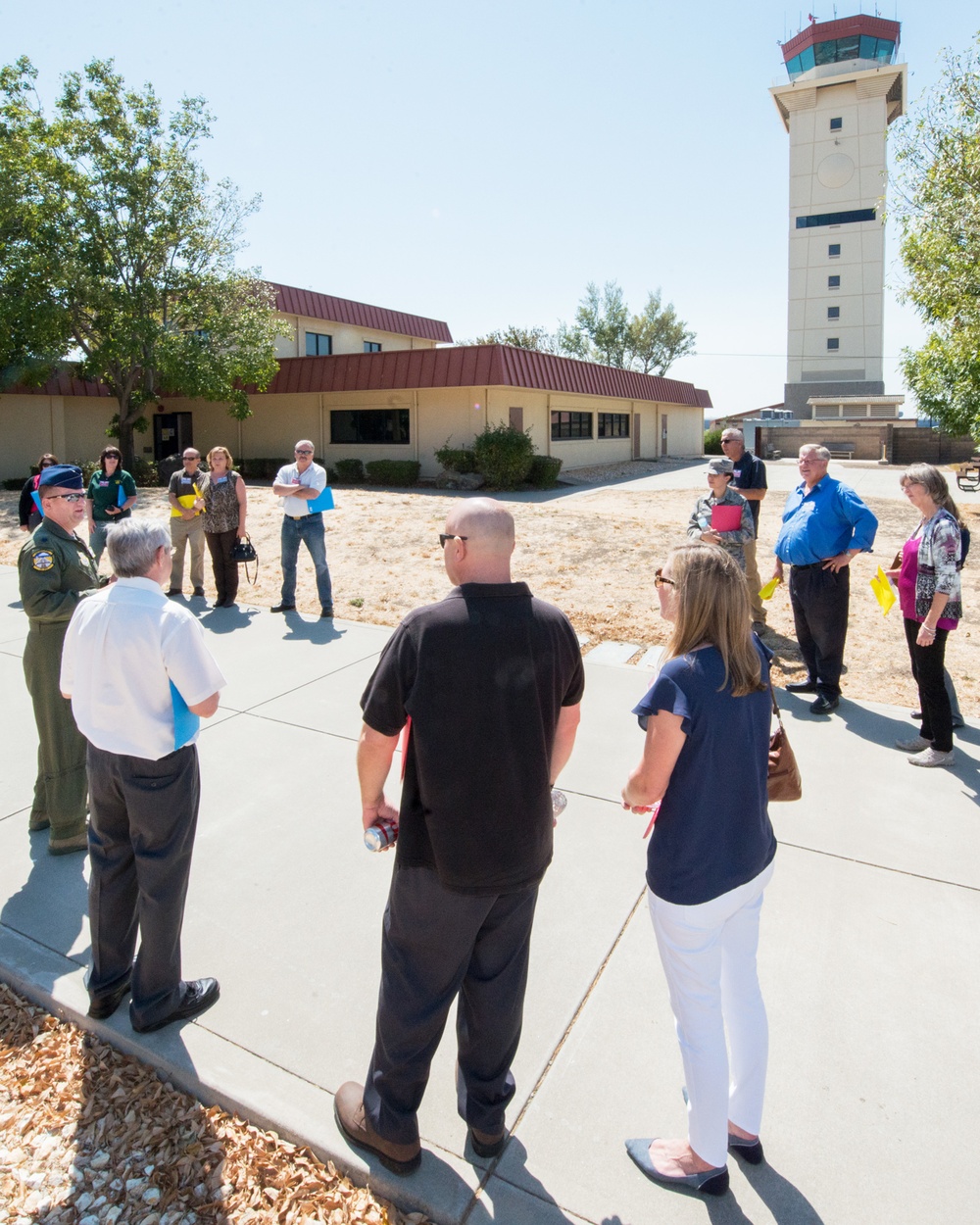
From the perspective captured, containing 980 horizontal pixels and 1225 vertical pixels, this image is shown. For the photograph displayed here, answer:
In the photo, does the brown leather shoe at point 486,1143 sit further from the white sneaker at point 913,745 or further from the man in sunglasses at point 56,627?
the white sneaker at point 913,745

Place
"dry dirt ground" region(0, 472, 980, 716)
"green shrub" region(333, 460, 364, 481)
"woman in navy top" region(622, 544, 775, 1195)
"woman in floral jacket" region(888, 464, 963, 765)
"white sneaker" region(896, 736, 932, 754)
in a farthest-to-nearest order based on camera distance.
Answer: "green shrub" region(333, 460, 364, 481) → "dry dirt ground" region(0, 472, 980, 716) → "white sneaker" region(896, 736, 932, 754) → "woman in floral jacket" region(888, 464, 963, 765) → "woman in navy top" region(622, 544, 775, 1195)

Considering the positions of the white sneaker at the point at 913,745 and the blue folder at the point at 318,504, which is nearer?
the white sneaker at the point at 913,745

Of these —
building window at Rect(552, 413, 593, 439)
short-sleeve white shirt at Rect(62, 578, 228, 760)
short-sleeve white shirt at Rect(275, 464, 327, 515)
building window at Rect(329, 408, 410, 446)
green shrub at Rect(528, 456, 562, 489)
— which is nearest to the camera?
short-sleeve white shirt at Rect(62, 578, 228, 760)

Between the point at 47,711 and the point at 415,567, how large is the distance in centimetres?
722

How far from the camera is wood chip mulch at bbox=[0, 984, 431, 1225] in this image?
7.11 feet

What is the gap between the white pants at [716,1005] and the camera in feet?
6.87

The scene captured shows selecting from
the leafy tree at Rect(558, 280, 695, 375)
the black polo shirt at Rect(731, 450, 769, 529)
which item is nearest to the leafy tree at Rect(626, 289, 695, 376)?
the leafy tree at Rect(558, 280, 695, 375)

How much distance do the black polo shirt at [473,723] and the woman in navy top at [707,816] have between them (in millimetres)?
296

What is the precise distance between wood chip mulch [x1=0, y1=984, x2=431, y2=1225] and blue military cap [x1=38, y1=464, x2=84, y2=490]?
2.23 metres

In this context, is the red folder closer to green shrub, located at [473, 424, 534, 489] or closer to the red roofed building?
green shrub, located at [473, 424, 534, 489]

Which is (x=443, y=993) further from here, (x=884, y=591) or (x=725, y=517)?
(x=725, y=517)

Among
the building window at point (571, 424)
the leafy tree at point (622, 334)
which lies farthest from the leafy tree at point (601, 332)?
the building window at point (571, 424)

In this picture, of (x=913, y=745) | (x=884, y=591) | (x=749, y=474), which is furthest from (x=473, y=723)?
(x=749, y=474)

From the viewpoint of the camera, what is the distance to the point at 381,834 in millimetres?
2166
